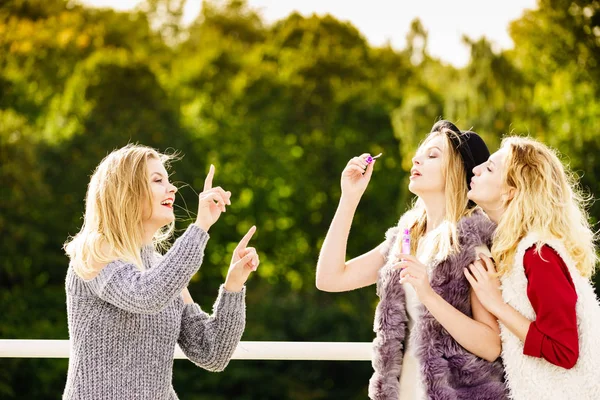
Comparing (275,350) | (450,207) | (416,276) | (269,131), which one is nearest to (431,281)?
(416,276)

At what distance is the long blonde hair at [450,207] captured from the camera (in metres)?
2.55

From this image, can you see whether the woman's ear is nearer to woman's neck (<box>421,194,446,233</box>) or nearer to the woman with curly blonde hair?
the woman with curly blonde hair

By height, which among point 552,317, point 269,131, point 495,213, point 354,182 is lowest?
point 552,317

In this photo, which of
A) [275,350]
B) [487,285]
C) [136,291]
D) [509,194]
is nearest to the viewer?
[136,291]

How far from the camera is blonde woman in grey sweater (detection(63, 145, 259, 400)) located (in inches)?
89.0

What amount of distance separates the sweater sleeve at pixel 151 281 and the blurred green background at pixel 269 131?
14849 mm

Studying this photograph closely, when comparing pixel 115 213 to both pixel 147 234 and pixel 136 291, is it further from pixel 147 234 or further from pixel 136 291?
pixel 136 291

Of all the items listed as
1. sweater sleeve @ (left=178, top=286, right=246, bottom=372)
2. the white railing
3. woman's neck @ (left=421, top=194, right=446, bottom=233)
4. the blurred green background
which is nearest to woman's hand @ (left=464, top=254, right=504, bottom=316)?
woman's neck @ (left=421, top=194, right=446, bottom=233)

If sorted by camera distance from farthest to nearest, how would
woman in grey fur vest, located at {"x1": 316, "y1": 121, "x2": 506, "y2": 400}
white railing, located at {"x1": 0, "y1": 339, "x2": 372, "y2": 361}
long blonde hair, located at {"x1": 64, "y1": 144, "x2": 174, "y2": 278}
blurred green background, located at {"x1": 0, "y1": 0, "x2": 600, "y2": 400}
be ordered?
blurred green background, located at {"x1": 0, "y1": 0, "x2": 600, "y2": 400}
white railing, located at {"x1": 0, "y1": 339, "x2": 372, "y2": 361}
woman in grey fur vest, located at {"x1": 316, "y1": 121, "x2": 506, "y2": 400}
long blonde hair, located at {"x1": 64, "y1": 144, "x2": 174, "y2": 278}

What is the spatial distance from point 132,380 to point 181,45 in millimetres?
27247

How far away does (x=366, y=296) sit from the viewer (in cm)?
1922

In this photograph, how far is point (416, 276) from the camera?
7.93 ft

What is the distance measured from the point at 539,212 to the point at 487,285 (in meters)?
0.26

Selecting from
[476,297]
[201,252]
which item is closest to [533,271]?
[476,297]
